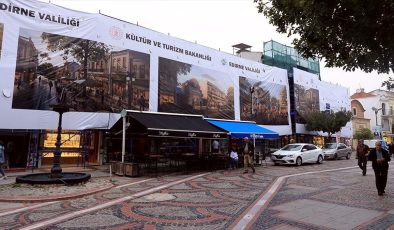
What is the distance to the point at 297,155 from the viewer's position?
21.9m

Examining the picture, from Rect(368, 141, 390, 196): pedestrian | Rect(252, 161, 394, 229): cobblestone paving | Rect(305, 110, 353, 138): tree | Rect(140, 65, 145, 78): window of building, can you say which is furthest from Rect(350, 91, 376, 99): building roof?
Rect(368, 141, 390, 196): pedestrian

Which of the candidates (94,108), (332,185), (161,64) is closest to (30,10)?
(94,108)

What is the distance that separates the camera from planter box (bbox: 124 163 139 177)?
14891 millimetres

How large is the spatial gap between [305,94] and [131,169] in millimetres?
25758

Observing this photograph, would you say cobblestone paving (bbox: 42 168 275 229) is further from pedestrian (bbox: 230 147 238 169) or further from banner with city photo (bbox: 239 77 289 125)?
banner with city photo (bbox: 239 77 289 125)

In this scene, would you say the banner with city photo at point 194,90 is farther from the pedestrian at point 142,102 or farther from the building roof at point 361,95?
the building roof at point 361,95

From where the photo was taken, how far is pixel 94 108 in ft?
61.8

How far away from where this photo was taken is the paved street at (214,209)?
6.86 metres

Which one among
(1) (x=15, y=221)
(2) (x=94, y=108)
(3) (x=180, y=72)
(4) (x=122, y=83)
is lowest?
(1) (x=15, y=221)

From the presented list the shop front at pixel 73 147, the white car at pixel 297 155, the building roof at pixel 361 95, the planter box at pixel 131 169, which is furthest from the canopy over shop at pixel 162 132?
the building roof at pixel 361 95

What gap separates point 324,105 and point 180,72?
22.3 m

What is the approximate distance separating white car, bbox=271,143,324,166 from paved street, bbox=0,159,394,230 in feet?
31.3

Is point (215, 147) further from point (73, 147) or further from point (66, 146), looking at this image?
point (66, 146)

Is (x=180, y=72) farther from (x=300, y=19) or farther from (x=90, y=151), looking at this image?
(x=300, y=19)
